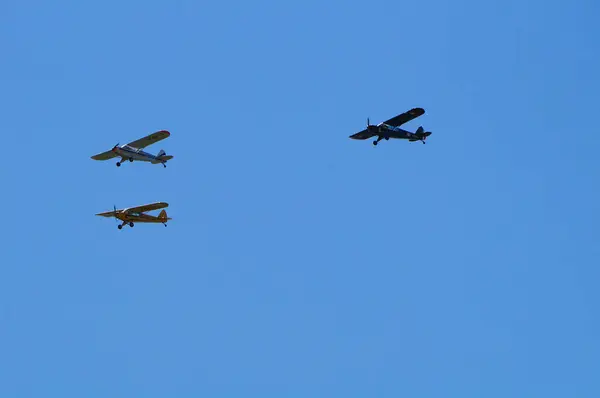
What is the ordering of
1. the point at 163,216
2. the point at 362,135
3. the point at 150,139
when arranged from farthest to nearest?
1. the point at 362,135
2. the point at 150,139
3. the point at 163,216

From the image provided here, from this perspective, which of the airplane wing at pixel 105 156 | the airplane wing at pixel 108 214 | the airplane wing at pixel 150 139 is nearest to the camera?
the airplane wing at pixel 108 214

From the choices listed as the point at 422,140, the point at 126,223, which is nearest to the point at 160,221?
the point at 126,223

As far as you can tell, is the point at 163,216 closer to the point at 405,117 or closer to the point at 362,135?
the point at 362,135

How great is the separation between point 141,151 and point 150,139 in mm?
1698

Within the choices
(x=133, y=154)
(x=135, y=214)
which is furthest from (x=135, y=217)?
(x=133, y=154)

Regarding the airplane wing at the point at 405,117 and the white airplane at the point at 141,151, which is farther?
the white airplane at the point at 141,151

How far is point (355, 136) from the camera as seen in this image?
6900 centimetres

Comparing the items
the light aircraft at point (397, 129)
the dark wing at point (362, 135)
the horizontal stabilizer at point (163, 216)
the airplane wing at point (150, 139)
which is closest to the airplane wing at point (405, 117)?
the light aircraft at point (397, 129)

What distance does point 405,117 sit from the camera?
65.3 metres

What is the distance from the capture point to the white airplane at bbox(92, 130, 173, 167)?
217ft

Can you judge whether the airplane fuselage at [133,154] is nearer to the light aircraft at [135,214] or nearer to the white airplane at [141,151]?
the white airplane at [141,151]

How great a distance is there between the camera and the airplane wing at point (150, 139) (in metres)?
65.9

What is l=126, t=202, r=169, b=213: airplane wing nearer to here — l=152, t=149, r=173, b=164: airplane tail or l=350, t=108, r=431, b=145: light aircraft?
l=152, t=149, r=173, b=164: airplane tail

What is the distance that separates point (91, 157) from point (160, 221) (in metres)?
8.89
